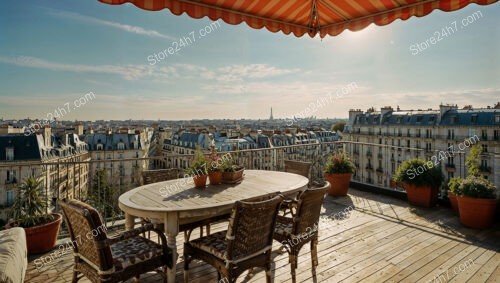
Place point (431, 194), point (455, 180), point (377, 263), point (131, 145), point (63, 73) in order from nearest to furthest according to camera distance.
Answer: point (377, 263) < point (455, 180) < point (431, 194) < point (63, 73) < point (131, 145)

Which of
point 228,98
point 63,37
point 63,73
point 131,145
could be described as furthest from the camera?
point 131,145

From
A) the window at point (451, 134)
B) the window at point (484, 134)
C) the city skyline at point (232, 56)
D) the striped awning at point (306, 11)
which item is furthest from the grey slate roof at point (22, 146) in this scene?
the window at point (484, 134)

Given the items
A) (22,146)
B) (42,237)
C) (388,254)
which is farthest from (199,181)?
(22,146)

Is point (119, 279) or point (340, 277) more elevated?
point (119, 279)

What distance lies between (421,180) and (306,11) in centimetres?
371

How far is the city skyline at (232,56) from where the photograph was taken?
16.2 ft

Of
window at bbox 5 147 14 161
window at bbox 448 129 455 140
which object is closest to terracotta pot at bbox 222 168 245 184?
window at bbox 5 147 14 161

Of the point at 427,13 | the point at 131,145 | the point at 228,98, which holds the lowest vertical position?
the point at 131,145

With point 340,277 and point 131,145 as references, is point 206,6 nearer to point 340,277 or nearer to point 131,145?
point 340,277

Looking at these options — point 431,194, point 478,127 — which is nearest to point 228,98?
point 478,127

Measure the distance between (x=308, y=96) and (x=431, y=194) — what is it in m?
9.31

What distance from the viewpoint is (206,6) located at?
8.71 feet

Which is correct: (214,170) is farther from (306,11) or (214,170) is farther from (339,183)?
(339,183)

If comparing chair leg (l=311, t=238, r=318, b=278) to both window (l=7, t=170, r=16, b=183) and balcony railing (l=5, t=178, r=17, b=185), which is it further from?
window (l=7, t=170, r=16, b=183)
